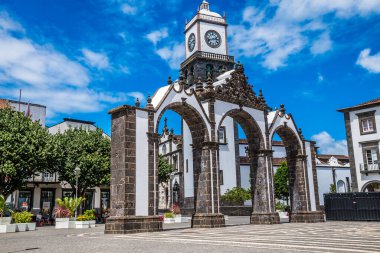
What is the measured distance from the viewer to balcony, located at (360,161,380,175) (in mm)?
34812

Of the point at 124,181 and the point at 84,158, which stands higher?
the point at 84,158

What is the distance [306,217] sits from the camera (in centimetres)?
2448

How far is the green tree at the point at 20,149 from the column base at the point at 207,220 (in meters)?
12.4

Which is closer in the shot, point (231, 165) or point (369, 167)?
point (369, 167)

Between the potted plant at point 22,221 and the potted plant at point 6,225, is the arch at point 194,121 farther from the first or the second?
the potted plant at point 6,225

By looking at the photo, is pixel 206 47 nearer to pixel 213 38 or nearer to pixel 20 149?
pixel 213 38

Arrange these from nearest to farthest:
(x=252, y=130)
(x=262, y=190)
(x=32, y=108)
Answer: (x=262, y=190)
(x=252, y=130)
(x=32, y=108)

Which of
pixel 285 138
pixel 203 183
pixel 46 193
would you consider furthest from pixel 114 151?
pixel 46 193

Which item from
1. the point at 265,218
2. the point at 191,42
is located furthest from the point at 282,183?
the point at 265,218


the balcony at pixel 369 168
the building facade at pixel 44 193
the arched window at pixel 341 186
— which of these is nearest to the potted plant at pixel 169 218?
the building facade at pixel 44 193

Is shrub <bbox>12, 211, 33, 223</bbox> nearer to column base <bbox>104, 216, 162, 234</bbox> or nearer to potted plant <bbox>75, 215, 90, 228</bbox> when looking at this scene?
potted plant <bbox>75, 215, 90, 228</bbox>

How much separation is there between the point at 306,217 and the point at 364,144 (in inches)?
608

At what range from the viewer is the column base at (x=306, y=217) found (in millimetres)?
24484

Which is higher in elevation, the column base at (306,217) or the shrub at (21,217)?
the shrub at (21,217)
